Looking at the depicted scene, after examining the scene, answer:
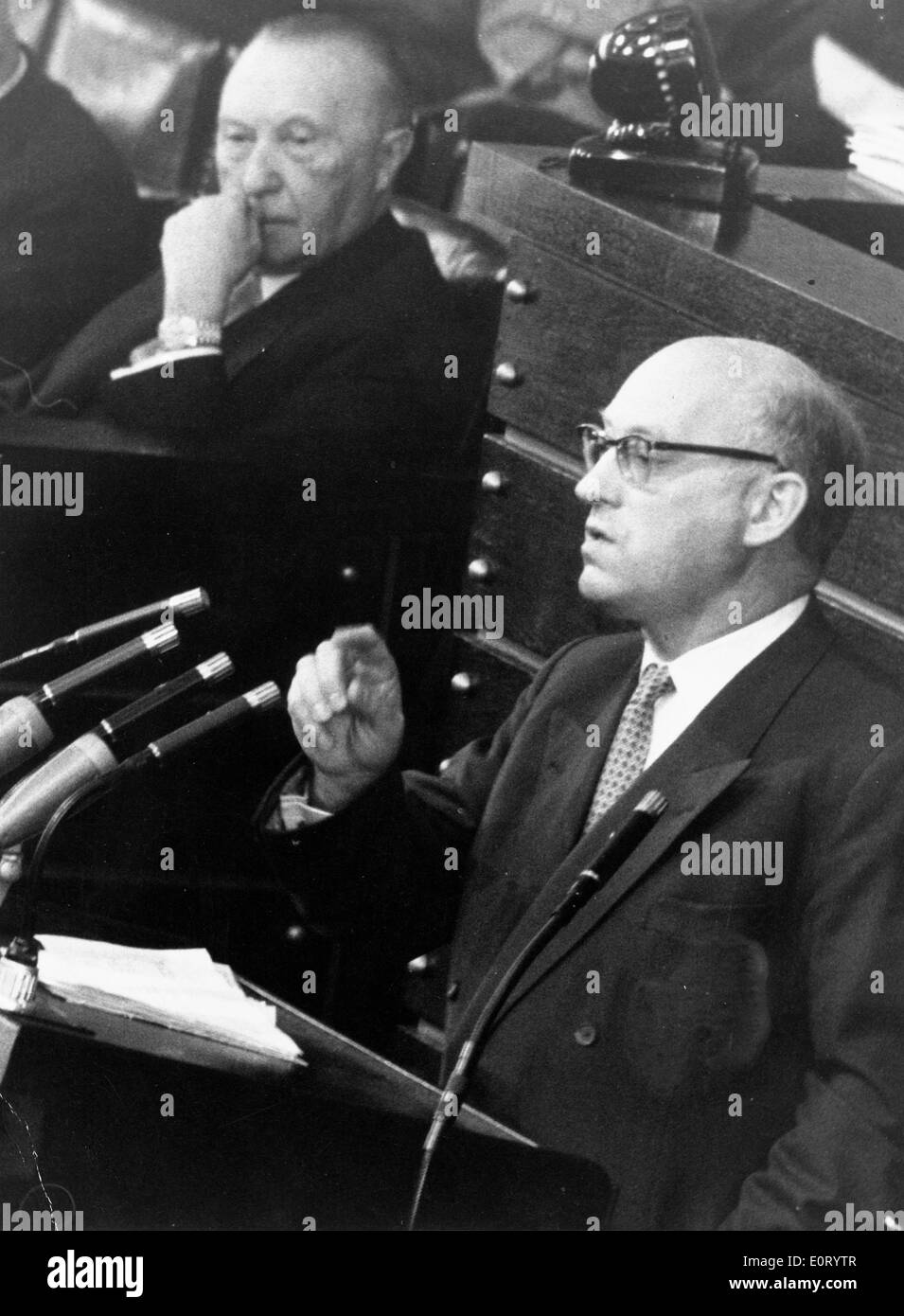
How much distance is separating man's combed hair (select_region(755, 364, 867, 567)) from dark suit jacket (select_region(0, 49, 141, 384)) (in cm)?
111

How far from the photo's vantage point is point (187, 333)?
3.01 m

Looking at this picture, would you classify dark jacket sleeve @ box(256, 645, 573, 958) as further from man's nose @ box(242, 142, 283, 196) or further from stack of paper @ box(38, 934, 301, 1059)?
man's nose @ box(242, 142, 283, 196)

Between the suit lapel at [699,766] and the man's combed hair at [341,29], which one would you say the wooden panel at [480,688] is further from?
the man's combed hair at [341,29]

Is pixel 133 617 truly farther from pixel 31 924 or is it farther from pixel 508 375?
pixel 508 375

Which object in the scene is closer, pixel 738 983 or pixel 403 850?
pixel 738 983

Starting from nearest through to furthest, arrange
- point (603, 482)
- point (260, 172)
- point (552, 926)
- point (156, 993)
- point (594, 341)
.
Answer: point (156, 993)
point (552, 926)
point (603, 482)
point (594, 341)
point (260, 172)

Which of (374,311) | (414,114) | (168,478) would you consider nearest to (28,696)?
(168,478)

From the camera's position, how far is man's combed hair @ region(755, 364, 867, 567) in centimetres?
256

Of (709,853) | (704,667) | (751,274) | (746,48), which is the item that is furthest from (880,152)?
(709,853)

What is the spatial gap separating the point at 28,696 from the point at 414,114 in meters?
1.09

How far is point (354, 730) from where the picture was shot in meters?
2.80

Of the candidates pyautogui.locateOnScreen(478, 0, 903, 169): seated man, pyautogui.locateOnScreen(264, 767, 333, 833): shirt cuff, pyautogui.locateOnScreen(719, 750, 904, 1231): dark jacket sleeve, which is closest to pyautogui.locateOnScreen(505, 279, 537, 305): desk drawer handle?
pyautogui.locateOnScreen(478, 0, 903, 169): seated man

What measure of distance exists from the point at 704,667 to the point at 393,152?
977 millimetres
